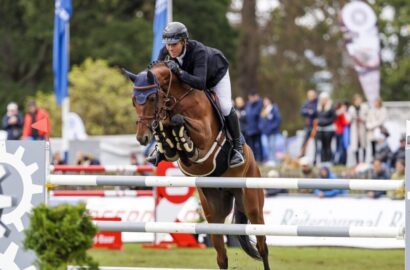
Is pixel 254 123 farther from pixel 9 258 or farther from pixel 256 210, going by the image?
pixel 9 258

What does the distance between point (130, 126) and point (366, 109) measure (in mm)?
15093

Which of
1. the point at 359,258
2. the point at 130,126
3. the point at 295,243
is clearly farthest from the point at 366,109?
the point at 130,126

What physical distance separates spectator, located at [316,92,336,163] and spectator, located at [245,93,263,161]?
54.9 inches

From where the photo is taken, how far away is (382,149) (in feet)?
58.6

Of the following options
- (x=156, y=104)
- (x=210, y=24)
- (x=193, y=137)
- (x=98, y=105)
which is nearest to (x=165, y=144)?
(x=193, y=137)

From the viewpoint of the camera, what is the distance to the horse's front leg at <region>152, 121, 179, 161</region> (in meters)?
8.19

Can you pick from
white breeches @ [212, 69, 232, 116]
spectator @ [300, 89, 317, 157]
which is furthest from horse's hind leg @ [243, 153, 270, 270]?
spectator @ [300, 89, 317, 157]

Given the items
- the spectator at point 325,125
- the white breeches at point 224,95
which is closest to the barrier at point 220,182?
the white breeches at point 224,95

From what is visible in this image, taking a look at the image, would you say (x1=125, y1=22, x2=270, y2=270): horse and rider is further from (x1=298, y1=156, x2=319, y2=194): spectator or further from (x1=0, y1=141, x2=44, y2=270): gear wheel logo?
(x1=298, y1=156, x2=319, y2=194): spectator

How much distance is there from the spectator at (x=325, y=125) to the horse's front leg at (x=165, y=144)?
34.6 feet

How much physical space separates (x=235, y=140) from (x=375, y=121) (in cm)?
1068

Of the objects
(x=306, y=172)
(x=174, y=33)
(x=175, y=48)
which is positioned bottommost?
(x=306, y=172)

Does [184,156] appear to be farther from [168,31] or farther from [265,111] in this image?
[265,111]

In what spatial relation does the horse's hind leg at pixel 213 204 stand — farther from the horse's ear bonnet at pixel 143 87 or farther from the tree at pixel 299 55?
the tree at pixel 299 55
